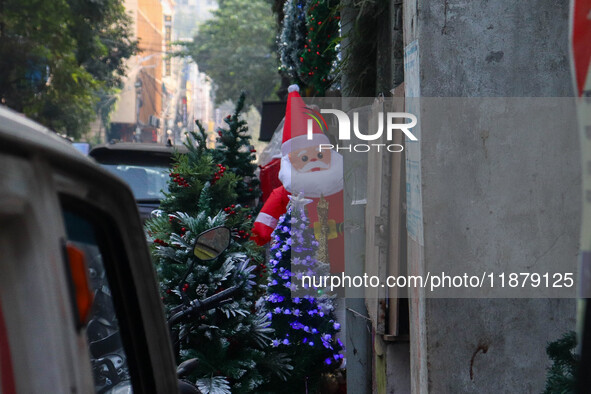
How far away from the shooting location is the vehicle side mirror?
3.00 m

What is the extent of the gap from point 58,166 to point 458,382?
250 centimetres

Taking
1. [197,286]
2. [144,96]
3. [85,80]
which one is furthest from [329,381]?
[144,96]

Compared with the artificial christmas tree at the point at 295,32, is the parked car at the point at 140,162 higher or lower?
lower

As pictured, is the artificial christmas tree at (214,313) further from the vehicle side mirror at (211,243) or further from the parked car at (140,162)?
the parked car at (140,162)

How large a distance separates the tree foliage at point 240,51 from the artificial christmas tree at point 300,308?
105 ft

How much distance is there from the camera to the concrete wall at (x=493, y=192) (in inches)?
129

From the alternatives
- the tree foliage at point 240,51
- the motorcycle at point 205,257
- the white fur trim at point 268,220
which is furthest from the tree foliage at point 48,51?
the motorcycle at point 205,257

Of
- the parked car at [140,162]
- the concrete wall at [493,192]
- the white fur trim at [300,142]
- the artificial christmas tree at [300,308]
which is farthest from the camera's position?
the parked car at [140,162]

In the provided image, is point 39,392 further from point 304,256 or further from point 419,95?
point 304,256

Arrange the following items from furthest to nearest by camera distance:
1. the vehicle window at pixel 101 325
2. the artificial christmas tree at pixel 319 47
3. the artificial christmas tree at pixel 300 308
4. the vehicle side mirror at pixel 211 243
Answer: the artificial christmas tree at pixel 319 47 → the artificial christmas tree at pixel 300 308 → the vehicle side mirror at pixel 211 243 → the vehicle window at pixel 101 325

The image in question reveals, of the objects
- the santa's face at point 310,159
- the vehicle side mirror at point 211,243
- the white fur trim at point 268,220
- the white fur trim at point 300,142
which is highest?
the white fur trim at point 300,142

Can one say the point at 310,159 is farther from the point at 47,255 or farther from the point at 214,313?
the point at 47,255

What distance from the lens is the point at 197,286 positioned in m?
4.20

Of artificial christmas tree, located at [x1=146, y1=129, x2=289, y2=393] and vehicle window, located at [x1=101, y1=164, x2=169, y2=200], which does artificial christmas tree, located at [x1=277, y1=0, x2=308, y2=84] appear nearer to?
vehicle window, located at [x1=101, y1=164, x2=169, y2=200]
